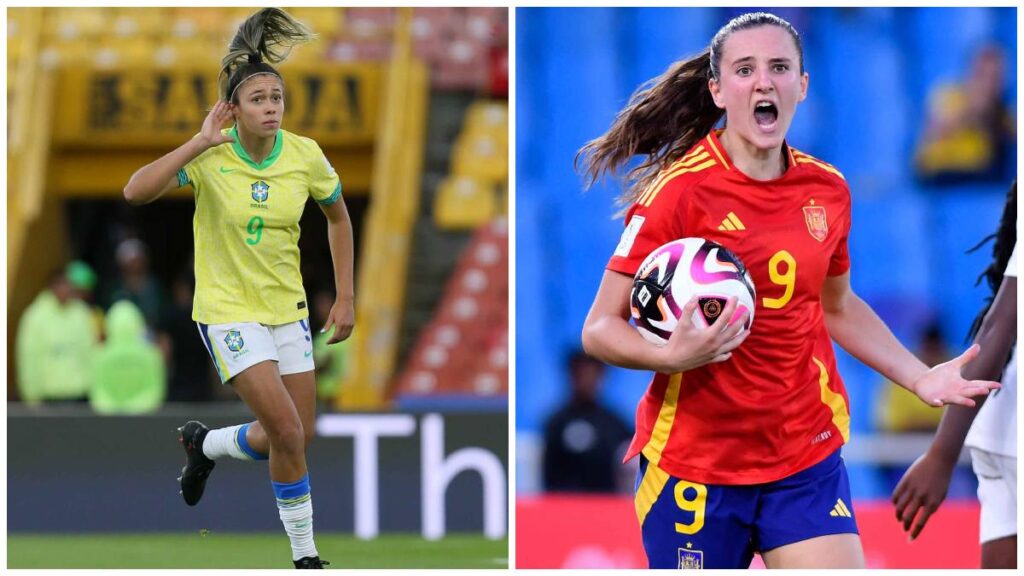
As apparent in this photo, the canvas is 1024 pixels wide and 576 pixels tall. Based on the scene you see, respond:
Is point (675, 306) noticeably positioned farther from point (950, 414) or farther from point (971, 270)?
point (971, 270)

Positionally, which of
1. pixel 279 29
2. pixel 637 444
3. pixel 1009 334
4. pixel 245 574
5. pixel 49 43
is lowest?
pixel 245 574

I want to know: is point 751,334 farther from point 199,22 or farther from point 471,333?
point 199,22

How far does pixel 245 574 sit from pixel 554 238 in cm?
587

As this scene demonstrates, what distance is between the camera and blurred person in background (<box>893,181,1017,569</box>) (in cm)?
400

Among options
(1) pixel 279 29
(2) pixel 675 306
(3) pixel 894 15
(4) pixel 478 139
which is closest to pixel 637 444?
(2) pixel 675 306

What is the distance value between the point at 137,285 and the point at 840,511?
21.8 feet

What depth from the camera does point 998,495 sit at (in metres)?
4.26

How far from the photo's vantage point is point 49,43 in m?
11.3

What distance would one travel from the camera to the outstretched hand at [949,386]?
352cm

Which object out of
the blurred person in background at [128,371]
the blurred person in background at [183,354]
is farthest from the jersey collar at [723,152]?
the blurred person in background at [128,371]

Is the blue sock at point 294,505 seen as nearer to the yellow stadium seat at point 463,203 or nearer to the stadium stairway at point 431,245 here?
the stadium stairway at point 431,245

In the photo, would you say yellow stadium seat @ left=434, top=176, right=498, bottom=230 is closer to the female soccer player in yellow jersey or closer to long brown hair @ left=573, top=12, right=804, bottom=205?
the female soccer player in yellow jersey

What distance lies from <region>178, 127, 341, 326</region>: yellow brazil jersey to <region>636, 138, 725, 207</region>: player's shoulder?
101cm

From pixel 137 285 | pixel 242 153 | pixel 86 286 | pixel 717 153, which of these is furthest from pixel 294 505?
pixel 86 286
